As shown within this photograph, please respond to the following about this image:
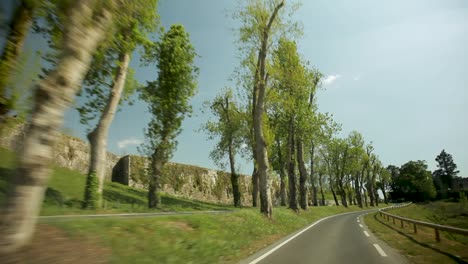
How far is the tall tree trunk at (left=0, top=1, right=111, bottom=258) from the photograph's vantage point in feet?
15.1

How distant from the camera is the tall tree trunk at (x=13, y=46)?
847 cm

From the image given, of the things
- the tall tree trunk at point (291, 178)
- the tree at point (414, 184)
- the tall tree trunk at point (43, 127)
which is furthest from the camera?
the tree at point (414, 184)

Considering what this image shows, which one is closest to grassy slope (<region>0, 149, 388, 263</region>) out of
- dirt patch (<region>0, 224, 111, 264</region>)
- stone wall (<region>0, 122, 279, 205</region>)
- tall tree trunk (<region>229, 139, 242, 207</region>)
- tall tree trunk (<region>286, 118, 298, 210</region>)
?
dirt patch (<region>0, 224, 111, 264</region>)

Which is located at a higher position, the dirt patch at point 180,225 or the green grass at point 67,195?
the green grass at point 67,195

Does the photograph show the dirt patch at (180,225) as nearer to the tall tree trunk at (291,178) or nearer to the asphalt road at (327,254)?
the asphalt road at (327,254)

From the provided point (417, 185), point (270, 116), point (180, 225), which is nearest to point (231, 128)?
point (270, 116)

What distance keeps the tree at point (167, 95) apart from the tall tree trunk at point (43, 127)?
68.4 feet

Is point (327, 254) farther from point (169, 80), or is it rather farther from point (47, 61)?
point (169, 80)

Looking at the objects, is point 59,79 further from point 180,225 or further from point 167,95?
point 167,95

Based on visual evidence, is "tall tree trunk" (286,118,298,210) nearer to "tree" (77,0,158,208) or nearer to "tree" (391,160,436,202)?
A: "tree" (77,0,158,208)

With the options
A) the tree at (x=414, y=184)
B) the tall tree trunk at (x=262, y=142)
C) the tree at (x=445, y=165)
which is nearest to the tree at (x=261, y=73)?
the tall tree trunk at (x=262, y=142)

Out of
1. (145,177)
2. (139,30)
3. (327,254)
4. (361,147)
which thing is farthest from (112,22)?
(361,147)

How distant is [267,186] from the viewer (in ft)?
68.4

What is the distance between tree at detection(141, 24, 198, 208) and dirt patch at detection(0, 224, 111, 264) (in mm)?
18593
